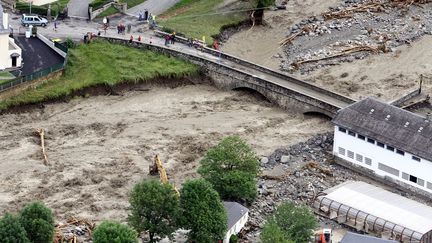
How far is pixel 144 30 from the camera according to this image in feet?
343

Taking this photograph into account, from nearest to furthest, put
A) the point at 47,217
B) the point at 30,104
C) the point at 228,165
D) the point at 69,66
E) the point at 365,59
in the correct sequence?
the point at 47,217 < the point at 228,165 < the point at 30,104 < the point at 69,66 < the point at 365,59

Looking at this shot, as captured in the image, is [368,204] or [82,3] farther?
[82,3]

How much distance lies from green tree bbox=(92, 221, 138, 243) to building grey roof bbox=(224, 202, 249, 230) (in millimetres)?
8694

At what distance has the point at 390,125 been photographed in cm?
7788

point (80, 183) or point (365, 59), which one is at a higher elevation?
point (365, 59)

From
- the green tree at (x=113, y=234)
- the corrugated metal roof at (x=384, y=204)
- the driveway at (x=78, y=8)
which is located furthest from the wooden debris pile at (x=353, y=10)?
the green tree at (x=113, y=234)

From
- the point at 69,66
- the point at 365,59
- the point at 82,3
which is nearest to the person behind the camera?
the point at 69,66

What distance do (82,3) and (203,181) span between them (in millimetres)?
50653

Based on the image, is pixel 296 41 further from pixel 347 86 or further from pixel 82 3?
pixel 82 3

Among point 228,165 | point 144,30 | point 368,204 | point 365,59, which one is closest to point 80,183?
point 228,165

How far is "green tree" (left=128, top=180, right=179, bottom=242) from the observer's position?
2498 inches

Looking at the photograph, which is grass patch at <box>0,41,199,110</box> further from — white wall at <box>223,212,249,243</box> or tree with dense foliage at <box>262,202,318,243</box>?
tree with dense foliage at <box>262,202,318,243</box>

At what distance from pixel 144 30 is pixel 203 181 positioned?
138 feet

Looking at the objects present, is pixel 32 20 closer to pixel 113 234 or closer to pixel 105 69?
pixel 105 69
